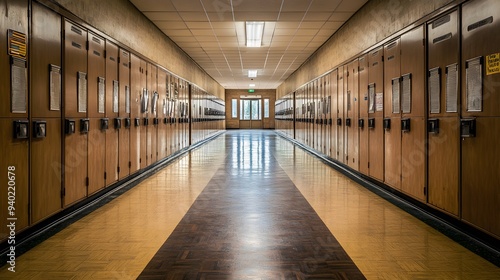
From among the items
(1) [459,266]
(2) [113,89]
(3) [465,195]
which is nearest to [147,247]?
(1) [459,266]

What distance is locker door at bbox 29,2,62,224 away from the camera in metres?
3.65

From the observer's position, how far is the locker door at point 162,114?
932cm

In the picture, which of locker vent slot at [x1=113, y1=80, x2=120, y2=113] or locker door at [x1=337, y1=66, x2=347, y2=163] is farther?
locker door at [x1=337, y1=66, x2=347, y2=163]

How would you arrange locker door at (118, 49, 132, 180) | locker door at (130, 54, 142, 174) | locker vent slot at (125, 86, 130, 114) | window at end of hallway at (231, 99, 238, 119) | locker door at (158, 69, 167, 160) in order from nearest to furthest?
locker door at (118, 49, 132, 180) → locker vent slot at (125, 86, 130, 114) → locker door at (130, 54, 142, 174) → locker door at (158, 69, 167, 160) → window at end of hallway at (231, 99, 238, 119)

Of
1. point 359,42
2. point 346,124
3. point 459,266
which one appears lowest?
point 459,266

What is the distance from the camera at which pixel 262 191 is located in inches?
231

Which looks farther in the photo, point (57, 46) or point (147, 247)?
point (57, 46)

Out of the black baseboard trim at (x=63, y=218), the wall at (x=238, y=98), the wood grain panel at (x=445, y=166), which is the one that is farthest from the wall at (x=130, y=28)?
the wall at (x=238, y=98)

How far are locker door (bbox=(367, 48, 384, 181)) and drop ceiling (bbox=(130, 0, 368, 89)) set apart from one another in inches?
53.5

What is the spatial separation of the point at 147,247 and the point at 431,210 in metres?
3.06

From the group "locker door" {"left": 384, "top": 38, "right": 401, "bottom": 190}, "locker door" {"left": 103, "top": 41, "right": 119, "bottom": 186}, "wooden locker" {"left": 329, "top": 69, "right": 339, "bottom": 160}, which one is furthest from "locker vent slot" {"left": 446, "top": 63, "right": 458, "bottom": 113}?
"wooden locker" {"left": 329, "top": 69, "right": 339, "bottom": 160}

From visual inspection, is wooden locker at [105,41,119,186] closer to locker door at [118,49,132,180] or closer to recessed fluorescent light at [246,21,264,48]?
locker door at [118,49,132,180]

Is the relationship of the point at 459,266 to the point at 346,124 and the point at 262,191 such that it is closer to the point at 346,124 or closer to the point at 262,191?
the point at 262,191

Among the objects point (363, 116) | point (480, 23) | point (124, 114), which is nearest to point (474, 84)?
point (480, 23)
